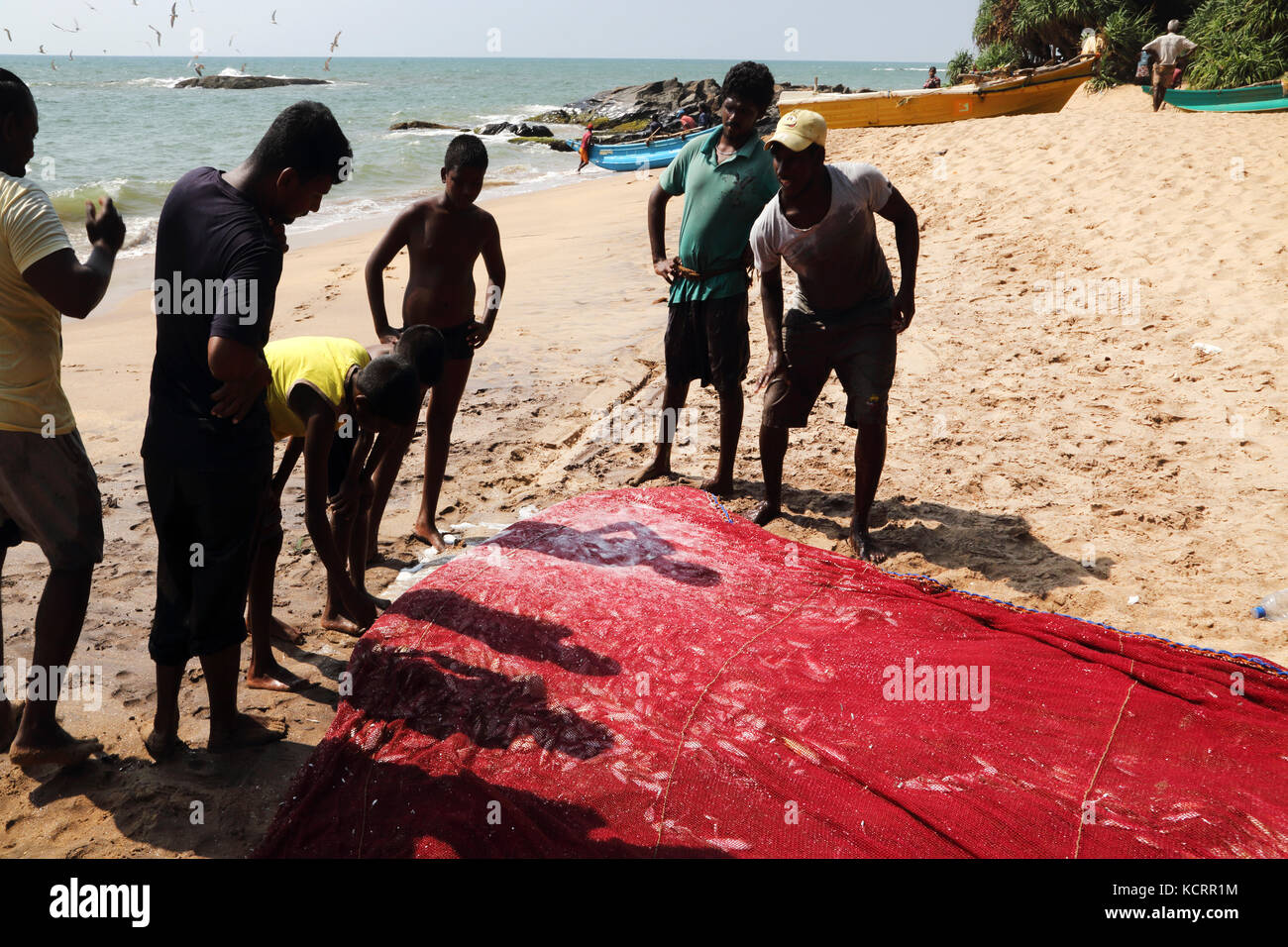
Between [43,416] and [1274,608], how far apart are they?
14.2 feet

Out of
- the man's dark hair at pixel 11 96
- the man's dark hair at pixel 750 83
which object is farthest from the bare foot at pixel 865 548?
the man's dark hair at pixel 11 96

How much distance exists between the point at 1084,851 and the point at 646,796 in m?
1.08

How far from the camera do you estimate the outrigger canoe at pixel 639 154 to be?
21734 millimetres

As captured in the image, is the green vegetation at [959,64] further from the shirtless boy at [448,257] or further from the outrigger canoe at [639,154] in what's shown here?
the shirtless boy at [448,257]

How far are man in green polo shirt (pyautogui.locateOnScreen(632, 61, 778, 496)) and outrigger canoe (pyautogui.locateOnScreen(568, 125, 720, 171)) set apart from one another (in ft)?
58.0

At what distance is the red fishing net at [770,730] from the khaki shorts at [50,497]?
907mm

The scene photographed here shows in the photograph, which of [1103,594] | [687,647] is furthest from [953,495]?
[687,647]

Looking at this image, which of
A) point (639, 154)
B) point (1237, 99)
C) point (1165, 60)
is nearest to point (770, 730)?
point (1237, 99)

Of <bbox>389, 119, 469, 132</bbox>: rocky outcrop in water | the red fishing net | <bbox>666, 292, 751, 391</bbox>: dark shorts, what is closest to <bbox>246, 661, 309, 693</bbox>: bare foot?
the red fishing net

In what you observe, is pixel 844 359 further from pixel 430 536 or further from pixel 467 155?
pixel 430 536

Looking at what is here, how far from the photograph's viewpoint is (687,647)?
298cm

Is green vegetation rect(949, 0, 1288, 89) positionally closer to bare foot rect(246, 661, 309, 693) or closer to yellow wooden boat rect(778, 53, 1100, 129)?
yellow wooden boat rect(778, 53, 1100, 129)

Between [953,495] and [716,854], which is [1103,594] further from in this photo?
[716,854]
